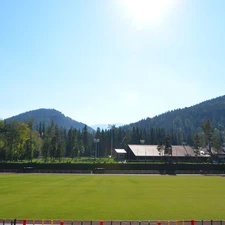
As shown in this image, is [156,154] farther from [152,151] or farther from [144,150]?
[144,150]

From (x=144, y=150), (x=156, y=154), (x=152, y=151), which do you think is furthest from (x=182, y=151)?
(x=144, y=150)

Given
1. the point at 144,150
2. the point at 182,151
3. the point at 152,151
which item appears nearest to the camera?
the point at 144,150

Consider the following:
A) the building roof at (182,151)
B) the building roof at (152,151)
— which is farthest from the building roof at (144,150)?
the building roof at (182,151)

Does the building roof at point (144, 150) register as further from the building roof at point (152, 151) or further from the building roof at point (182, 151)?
the building roof at point (182, 151)

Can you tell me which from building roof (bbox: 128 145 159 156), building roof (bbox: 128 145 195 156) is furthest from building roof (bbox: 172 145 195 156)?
building roof (bbox: 128 145 159 156)

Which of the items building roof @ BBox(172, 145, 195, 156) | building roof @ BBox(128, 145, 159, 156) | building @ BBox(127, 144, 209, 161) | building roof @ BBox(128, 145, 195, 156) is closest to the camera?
building @ BBox(127, 144, 209, 161)

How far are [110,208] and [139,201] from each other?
527 centimetres

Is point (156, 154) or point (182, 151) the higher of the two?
point (182, 151)

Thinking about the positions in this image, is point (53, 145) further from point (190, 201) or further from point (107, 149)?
point (190, 201)

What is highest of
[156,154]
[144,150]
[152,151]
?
[144,150]

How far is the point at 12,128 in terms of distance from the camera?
113188 mm

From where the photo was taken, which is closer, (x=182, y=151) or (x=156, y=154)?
(x=156, y=154)

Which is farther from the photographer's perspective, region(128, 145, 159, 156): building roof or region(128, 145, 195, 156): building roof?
region(128, 145, 195, 156): building roof

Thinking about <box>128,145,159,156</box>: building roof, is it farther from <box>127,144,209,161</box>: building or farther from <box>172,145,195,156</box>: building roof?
<box>172,145,195,156</box>: building roof
